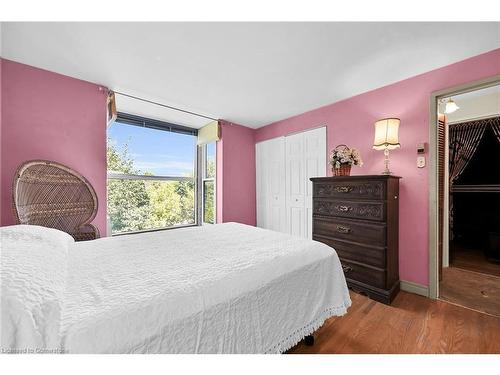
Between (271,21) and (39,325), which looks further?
(271,21)

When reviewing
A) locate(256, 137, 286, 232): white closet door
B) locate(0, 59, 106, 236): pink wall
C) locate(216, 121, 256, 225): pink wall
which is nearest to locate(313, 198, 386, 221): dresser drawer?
locate(256, 137, 286, 232): white closet door

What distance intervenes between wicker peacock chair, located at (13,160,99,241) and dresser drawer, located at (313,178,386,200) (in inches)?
100

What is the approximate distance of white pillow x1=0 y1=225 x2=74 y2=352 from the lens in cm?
58

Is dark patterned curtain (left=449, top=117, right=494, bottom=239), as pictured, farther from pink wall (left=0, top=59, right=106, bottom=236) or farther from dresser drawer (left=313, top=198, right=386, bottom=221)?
pink wall (left=0, top=59, right=106, bottom=236)

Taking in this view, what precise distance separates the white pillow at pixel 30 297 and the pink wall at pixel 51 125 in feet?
5.19

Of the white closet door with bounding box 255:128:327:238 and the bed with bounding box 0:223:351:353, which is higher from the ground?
the white closet door with bounding box 255:128:327:238

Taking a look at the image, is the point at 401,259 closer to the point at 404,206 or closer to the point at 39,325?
the point at 404,206

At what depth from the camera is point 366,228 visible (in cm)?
221

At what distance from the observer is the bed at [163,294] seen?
2.11 feet

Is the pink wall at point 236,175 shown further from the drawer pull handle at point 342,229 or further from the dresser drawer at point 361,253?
the drawer pull handle at point 342,229

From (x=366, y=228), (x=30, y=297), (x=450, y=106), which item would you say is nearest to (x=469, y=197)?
(x=450, y=106)

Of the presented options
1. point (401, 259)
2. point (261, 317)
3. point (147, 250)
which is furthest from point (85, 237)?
point (401, 259)

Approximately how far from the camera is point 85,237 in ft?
6.85

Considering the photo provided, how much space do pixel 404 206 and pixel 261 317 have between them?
220 centimetres
